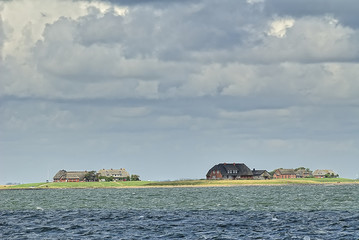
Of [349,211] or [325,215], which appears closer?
[325,215]

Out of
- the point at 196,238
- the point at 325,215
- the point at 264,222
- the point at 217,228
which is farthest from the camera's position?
the point at 325,215

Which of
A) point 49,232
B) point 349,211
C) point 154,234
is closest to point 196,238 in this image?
point 154,234

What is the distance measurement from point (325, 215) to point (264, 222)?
39.3 ft

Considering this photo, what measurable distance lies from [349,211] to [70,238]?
134ft

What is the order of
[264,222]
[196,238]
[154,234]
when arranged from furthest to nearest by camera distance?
[264,222] → [154,234] → [196,238]

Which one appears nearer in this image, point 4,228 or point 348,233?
point 348,233

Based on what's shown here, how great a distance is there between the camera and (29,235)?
190ft

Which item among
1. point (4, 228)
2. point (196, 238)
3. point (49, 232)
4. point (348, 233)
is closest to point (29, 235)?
point (49, 232)

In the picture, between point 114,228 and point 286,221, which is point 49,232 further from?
point 286,221

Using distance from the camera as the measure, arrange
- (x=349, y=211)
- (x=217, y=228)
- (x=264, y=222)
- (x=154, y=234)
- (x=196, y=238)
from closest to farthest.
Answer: (x=196, y=238)
(x=154, y=234)
(x=217, y=228)
(x=264, y=222)
(x=349, y=211)

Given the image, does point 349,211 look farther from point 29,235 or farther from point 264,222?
point 29,235

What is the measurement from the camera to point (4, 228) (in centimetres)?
6412

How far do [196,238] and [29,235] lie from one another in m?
16.2

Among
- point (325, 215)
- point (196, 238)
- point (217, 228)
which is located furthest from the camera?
point (325, 215)
